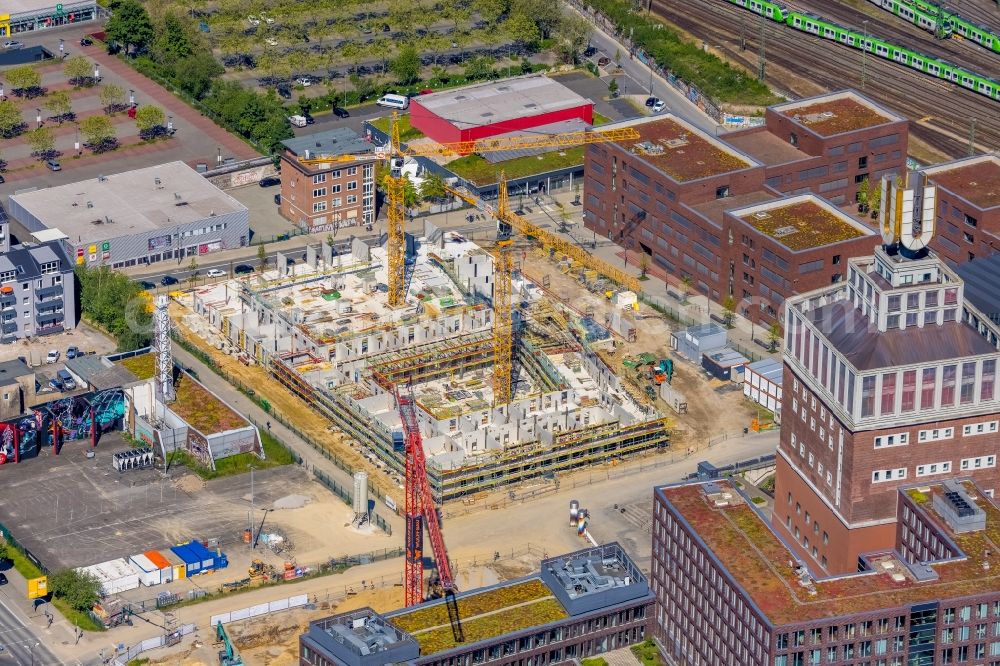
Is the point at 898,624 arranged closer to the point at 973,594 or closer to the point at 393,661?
the point at 973,594

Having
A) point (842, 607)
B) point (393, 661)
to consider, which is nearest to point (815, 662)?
point (842, 607)

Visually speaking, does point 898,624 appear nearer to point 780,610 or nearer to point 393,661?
point 780,610

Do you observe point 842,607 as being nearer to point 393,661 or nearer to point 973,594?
point 973,594

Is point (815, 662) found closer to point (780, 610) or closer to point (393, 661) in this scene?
point (780, 610)

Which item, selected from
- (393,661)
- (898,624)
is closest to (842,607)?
(898,624)

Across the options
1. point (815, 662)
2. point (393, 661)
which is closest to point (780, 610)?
point (815, 662)
